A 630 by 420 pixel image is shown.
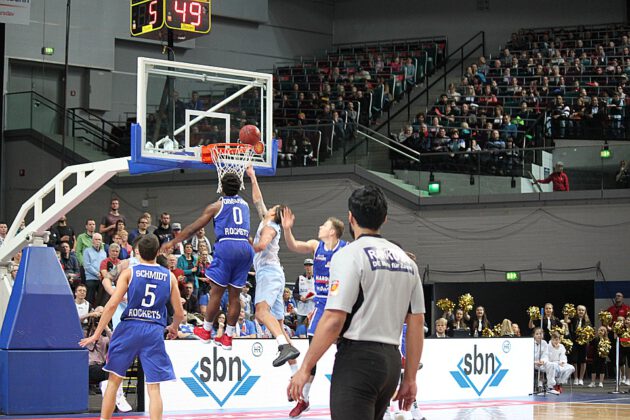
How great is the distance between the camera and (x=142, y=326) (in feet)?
29.9

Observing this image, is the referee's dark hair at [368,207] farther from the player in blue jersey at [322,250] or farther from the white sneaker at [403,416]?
the white sneaker at [403,416]

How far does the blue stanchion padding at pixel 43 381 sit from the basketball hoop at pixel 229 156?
3.20 meters

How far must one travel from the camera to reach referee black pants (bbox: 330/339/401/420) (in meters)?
5.37

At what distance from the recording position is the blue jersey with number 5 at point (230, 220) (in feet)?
33.8

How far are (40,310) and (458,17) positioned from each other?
24482 millimetres

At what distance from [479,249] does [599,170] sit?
10.7 feet

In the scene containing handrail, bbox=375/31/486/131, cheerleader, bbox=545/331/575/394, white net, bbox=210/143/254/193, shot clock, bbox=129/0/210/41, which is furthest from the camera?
handrail, bbox=375/31/486/131

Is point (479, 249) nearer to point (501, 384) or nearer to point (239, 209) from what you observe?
point (501, 384)

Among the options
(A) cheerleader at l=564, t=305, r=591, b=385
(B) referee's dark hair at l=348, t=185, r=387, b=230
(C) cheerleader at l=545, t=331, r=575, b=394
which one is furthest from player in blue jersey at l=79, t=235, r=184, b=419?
(A) cheerleader at l=564, t=305, r=591, b=385

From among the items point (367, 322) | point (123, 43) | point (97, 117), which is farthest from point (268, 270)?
point (123, 43)

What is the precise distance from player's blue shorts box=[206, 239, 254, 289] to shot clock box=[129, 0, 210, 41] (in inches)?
196

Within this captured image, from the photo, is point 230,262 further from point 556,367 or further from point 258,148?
point 556,367

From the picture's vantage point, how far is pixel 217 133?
12.9m

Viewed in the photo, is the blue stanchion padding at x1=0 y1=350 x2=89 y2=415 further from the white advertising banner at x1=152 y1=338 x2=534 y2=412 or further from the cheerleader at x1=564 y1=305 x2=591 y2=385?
the cheerleader at x1=564 y1=305 x2=591 y2=385
